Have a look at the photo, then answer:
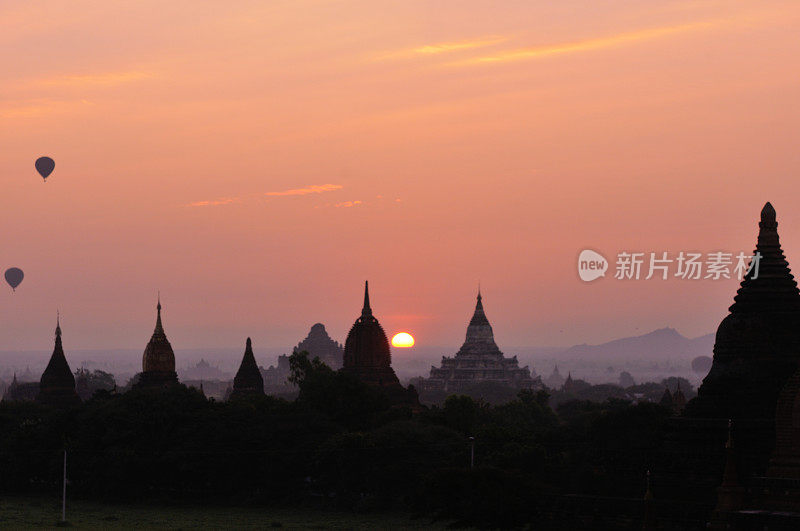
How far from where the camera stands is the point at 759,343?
232 ft

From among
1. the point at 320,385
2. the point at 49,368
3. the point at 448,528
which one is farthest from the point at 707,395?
the point at 49,368

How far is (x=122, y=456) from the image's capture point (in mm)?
101250

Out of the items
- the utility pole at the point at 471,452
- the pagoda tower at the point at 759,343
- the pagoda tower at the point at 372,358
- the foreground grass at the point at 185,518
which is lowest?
the foreground grass at the point at 185,518

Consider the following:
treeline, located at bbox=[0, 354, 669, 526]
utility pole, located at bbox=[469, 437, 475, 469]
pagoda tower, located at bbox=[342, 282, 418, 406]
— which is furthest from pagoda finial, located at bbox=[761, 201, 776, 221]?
pagoda tower, located at bbox=[342, 282, 418, 406]

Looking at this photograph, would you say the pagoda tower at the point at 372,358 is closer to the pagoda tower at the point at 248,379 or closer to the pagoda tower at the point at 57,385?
the pagoda tower at the point at 248,379

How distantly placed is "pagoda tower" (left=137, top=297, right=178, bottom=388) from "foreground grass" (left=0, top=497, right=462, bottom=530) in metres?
53.9

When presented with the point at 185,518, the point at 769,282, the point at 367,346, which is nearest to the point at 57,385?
the point at 367,346

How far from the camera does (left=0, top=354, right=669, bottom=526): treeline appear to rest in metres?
92.8

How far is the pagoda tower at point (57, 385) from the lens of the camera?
497 ft

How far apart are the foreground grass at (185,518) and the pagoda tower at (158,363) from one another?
177 feet

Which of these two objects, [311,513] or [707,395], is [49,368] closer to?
[311,513]

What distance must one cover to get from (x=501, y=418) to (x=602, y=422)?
38791mm

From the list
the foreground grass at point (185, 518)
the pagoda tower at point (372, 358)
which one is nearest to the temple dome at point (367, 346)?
the pagoda tower at point (372, 358)

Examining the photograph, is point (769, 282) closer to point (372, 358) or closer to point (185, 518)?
point (185, 518)
